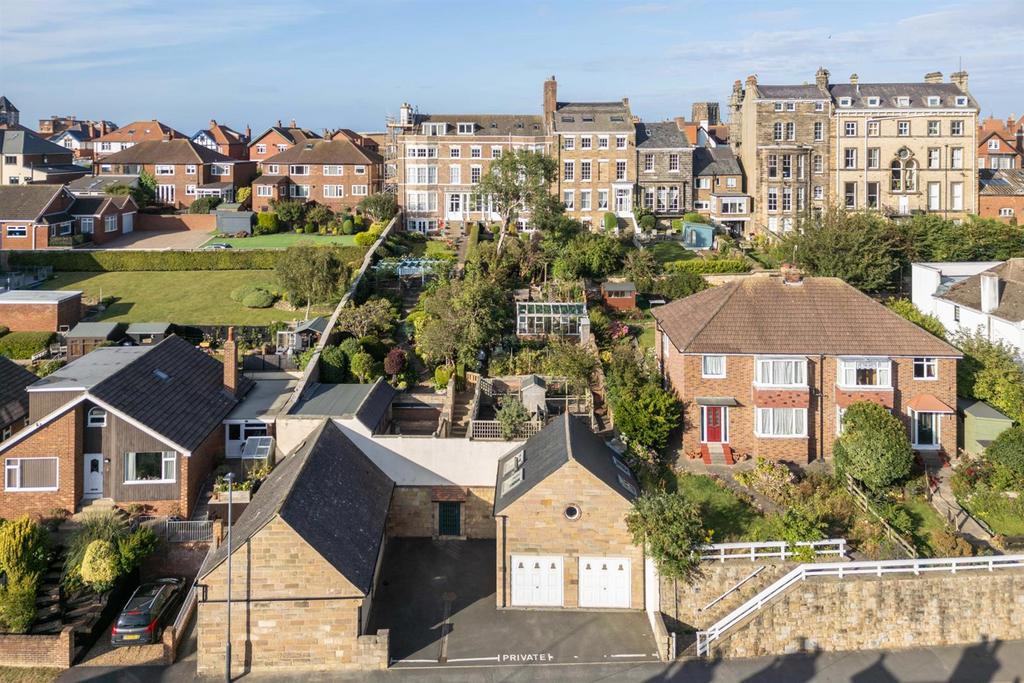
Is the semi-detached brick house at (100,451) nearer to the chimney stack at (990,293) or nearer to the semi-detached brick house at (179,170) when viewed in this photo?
the chimney stack at (990,293)

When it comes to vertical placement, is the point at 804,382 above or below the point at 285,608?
above

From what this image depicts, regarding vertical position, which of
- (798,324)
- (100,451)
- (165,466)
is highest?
(798,324)

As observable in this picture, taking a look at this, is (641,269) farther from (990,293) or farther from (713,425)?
(713,425)

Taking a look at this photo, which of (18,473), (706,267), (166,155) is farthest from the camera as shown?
(166,155)

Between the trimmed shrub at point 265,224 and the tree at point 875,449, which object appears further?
the trimmed shrub at point 265,224

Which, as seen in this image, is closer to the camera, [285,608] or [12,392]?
[285,608]

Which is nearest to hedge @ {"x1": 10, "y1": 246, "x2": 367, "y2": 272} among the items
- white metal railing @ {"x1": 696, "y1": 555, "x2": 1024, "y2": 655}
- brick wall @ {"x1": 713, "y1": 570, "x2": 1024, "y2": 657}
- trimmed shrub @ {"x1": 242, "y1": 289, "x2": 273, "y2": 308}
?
trimmed shrub @ {"x1": 242, "y1": 289, "x2": 273, "y2": 308}

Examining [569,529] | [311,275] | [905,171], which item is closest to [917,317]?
[569,529]

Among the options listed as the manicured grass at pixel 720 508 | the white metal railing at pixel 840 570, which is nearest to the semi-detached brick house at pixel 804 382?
the manicured grass at pixel 720 508
